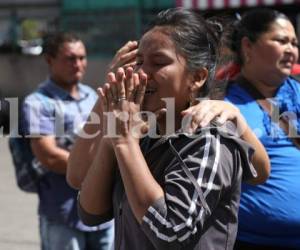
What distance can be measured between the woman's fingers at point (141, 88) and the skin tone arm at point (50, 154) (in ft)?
5.61

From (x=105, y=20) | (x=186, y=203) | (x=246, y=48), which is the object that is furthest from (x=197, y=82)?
(x=105, y=20)

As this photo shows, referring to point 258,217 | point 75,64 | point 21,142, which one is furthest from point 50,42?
point 258,217

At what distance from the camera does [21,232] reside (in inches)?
227

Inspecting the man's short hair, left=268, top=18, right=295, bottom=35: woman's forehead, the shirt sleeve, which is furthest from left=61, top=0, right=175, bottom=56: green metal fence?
left=268, top=18, right=295, bottom=35: woman's forehead

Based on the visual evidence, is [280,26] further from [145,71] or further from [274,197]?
[145,71]

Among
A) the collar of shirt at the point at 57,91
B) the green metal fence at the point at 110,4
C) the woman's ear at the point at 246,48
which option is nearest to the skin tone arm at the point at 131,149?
the woman's ear at the point at 246,48

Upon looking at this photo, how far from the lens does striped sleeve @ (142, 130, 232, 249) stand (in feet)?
5.26

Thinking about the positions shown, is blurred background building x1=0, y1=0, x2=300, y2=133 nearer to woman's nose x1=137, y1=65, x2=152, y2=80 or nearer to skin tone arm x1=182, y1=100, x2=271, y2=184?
skin tone arm x1=182, y1=100, x2=271, y2=184

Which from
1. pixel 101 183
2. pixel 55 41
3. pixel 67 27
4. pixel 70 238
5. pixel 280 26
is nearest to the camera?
pixel 101 183

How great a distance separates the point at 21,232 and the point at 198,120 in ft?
14.3

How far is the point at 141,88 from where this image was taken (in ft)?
5.51

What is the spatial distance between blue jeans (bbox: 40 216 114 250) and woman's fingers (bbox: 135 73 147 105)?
70.2 inches

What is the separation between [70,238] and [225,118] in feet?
5.63

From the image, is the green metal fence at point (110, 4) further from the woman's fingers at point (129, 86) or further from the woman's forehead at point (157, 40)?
the woman's fingers at point (129, 86)
